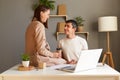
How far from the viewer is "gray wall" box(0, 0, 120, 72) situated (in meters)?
4.64

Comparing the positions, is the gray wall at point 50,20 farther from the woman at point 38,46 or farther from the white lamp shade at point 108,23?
the woman at point 38,46

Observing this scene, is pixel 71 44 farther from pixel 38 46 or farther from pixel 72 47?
pixel 38 46

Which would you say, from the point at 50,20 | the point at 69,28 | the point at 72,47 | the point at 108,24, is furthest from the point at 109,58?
the point at 69,28

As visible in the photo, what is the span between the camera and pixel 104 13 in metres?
4.65

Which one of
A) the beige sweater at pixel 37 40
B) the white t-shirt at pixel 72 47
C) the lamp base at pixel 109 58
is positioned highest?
the beige sweater at pixel 37 40

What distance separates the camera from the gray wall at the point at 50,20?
464 centimetres

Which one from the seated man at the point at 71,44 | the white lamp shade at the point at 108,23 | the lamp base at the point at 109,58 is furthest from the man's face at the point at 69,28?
the lamp base at the point at 109,58

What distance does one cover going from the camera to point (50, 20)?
15.2 ft

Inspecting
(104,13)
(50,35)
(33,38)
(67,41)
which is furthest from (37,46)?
(104,13)

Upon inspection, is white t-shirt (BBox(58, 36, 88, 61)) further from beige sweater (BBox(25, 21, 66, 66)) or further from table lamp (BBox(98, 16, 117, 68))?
table lamp (BBox(98, 16, 117, 68))

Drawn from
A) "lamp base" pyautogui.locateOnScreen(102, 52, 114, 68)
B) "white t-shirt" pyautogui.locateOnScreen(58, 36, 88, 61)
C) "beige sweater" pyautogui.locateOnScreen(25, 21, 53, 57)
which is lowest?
"lamp base" pyautogui.locateOnScreen(102, 52, 114, 68)

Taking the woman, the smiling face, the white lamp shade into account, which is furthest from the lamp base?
the woman

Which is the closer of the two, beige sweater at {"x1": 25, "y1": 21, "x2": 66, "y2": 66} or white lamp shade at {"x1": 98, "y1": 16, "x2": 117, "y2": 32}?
beige sweater at {"x1": 25, "y1": 21, "x2": 66, "y2": 66}

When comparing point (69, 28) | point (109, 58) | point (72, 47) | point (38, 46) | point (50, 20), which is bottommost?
point (109, 58)
